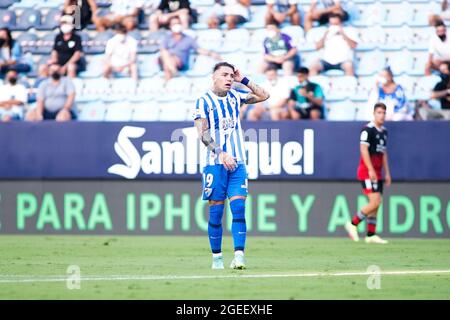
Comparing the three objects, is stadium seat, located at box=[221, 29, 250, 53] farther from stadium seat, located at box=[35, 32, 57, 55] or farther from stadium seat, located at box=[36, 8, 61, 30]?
stadium seat, located at box=[36, 8, 61, 30]

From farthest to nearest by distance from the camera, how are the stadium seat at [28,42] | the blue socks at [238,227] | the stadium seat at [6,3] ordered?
the stadium seat at [6,3] → the stadium seat at [28,42] → the blue socks at [238,227]

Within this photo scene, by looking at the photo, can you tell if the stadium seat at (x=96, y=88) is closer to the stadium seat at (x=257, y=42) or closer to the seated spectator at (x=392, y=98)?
the stadium seat at (x=257, y=42)

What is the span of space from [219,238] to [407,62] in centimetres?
757

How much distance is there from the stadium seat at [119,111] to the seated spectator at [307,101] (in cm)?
285

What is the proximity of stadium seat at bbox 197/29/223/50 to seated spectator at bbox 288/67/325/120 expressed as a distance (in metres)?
1.96

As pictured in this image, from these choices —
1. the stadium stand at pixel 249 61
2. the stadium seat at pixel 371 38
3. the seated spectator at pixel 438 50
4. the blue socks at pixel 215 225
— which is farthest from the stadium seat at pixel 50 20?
the blue socks at pixel 215 225

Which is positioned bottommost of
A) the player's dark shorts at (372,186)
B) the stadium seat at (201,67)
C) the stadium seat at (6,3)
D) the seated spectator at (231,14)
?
the player's dark shorts at (372,186)

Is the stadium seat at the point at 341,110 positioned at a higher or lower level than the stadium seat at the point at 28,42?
lower

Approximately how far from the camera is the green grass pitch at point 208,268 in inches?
380

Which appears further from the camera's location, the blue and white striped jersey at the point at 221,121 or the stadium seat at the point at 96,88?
the stadium seat at the point at 96,88

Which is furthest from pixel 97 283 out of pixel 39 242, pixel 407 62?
pixel 407 62

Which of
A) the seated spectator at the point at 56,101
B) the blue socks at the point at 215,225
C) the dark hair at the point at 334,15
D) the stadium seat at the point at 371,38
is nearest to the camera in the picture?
the blue socks at the point at 215,225

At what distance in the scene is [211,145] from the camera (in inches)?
455

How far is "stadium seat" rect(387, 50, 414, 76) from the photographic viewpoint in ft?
59.7
